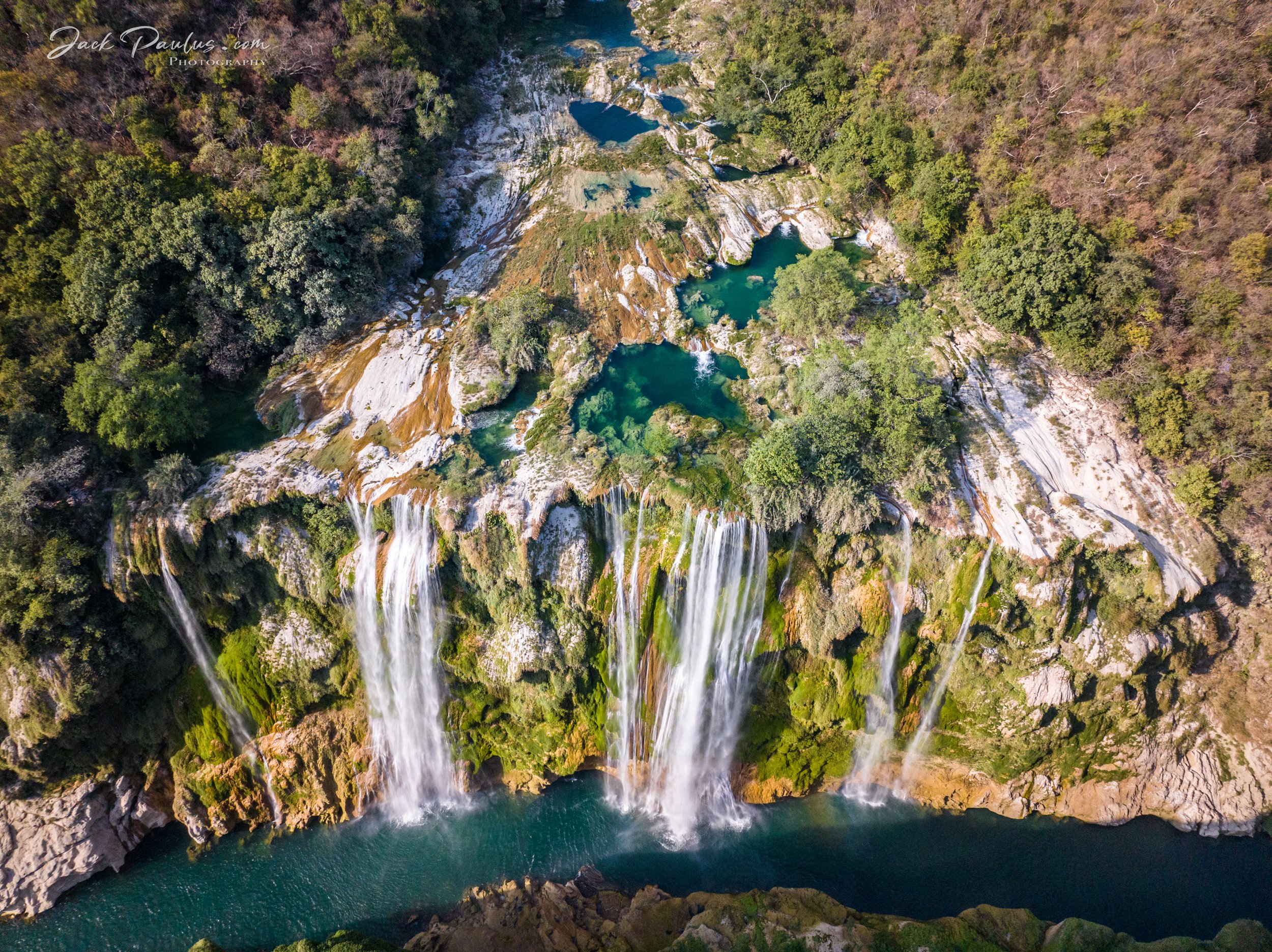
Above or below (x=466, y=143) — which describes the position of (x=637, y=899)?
below

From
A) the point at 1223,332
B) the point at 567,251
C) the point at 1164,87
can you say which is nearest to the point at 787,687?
the point at 1223,332

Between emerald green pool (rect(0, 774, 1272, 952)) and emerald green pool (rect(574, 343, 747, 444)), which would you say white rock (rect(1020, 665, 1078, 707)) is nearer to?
emerald green pool (rect(0, 774, 1272, 952))

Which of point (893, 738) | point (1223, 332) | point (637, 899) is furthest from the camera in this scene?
point (893, 738)

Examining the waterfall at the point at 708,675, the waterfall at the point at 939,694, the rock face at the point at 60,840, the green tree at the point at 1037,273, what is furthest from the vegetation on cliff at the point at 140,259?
the waterfall at the point at 939,694

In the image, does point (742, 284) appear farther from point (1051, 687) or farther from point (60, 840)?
point (60, 840)

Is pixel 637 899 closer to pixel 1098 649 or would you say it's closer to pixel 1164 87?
pixel 1098 649

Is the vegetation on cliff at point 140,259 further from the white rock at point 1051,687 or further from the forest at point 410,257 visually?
the white rock at point 1051,687

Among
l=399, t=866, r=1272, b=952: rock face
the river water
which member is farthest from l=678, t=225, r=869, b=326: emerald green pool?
l=399, t=866, r=1272, b=952: rock face
